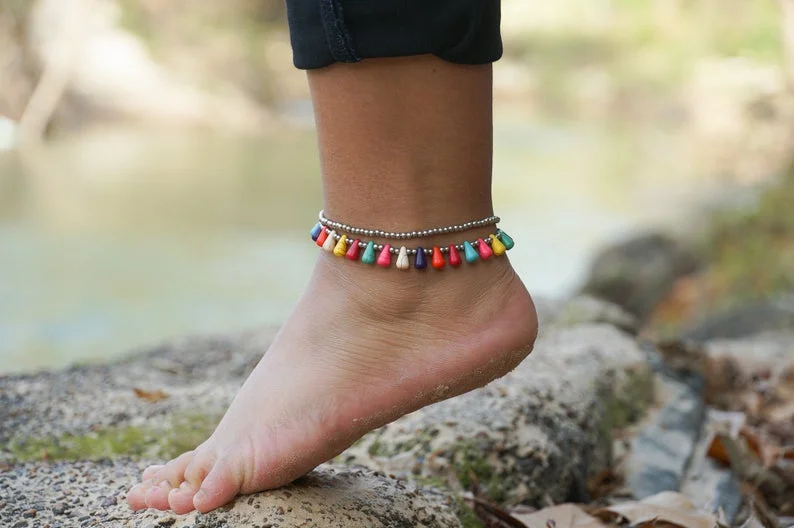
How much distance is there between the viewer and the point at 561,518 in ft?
3.27

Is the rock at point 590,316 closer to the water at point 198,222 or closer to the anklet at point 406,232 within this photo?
the water at point 198,222

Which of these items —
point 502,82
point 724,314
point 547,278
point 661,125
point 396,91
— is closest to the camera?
point 396,91

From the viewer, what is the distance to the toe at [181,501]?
0.84 metres

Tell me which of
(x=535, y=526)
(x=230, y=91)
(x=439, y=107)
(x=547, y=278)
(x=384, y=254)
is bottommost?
(x=547, y=278)

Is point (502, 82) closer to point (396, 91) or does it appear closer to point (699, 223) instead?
point (699, 223)

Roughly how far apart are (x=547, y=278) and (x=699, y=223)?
1123 millimetres

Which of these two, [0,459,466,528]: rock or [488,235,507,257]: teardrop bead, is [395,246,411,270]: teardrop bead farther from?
[0,459,466,528]: rock

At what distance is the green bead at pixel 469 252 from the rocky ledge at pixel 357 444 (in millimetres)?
276

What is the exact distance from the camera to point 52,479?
3.22ft

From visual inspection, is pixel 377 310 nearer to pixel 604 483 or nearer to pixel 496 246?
pixel 496 246

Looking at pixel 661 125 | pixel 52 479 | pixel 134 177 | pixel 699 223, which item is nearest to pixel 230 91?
pixel 134 177

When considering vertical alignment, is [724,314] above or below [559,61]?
below

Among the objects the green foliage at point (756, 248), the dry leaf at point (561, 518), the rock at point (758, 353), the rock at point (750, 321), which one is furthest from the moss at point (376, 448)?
the green foliage at point (756, 248)

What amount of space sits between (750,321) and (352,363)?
2.23 meters
